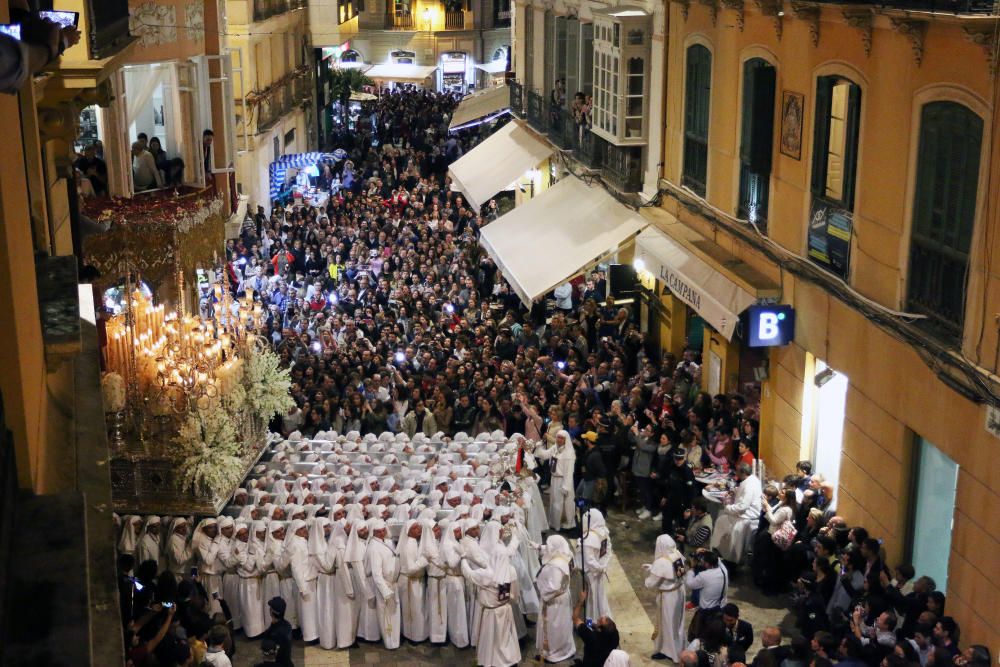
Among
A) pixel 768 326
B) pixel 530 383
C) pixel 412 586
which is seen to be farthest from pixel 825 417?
pixel 412 586

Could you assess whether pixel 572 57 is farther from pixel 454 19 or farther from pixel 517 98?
pixel 454 19

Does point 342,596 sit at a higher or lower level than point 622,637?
higher

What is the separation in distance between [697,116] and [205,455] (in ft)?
33.0

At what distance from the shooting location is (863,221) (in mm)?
15109

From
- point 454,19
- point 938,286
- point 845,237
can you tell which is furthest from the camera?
point 454,19

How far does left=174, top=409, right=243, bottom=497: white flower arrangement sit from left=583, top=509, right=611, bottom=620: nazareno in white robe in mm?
4235

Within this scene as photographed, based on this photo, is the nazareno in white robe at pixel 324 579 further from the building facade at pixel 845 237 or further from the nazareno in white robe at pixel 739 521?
the building facade at pixel 845 237

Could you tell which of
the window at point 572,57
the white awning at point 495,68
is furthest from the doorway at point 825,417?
the white awning at point 495,68

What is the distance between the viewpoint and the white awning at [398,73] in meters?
59.2

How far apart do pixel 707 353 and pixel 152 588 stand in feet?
32.1

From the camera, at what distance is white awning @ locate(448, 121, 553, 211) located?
29.6m

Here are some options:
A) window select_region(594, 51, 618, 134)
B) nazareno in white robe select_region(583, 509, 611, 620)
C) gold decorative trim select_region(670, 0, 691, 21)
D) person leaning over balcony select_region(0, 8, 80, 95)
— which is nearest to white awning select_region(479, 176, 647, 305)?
window select_region(594, 51, 618, 134)

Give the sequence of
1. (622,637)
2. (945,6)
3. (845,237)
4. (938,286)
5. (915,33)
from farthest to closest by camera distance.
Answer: (845,237)
(622,637)
(915,33)
(938,286)
(945,6)

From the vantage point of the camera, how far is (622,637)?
15.1m
